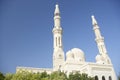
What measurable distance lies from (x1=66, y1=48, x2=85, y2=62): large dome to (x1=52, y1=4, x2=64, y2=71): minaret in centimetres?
141

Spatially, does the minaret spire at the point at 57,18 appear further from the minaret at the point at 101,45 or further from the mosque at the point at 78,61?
the minaret at the point at 101,45

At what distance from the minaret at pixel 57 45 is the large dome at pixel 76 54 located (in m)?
1.41

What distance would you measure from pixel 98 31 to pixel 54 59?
13124mm

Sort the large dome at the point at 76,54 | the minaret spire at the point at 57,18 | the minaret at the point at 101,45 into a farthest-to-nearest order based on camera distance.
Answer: the minaret spire at the point at 57,18, the minaret at the point at 101,45, the large dome at the point at 76,54

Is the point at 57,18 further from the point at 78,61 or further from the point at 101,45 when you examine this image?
the point at 101,45

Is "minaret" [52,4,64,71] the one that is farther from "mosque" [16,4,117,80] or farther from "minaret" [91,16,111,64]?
"minaret" [91,16,111,64]

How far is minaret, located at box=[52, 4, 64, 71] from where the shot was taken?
3069 cm

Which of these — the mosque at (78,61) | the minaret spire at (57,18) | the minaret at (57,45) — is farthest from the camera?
the minaret spire at (57,18)

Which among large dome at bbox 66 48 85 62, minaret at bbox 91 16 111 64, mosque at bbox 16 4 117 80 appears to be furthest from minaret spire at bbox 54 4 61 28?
minaret at bbox 91 16 111 64

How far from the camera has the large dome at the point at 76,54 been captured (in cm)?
3052

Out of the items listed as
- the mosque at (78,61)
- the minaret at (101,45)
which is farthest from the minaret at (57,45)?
the minaret at (101,45)

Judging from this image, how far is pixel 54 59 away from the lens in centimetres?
3112

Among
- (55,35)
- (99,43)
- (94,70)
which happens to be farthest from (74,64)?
(99,43)

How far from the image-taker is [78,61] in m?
29.2
